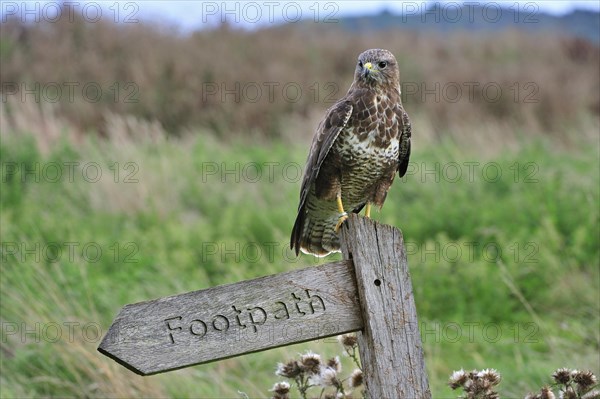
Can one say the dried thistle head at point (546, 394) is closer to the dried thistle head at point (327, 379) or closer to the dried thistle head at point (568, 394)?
the dried thistle head at point (568, 394)

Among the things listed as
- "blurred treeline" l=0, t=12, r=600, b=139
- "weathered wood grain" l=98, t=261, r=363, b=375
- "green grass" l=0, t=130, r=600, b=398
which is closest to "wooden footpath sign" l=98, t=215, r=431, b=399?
"weathered wood grain" l=98, t=261, r=363, b=375

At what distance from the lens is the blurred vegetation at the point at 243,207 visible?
488 cm

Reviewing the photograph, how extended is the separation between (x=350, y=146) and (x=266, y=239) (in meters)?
3.68

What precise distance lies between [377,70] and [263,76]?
10.7 meters

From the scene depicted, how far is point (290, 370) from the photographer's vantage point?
300cm

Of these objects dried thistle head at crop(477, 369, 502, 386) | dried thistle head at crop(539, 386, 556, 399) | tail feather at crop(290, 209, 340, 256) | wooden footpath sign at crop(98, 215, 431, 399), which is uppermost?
wooden footpath sign at crop(98, 215, 431, 399)

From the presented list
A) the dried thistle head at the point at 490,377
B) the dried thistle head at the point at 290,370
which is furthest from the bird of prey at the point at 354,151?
the dried thistle head at the point at 490,377

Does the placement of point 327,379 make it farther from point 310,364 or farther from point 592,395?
point 592,395

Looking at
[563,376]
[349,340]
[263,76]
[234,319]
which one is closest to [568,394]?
[563,376]

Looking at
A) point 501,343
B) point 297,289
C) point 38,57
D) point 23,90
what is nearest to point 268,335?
point 297,289

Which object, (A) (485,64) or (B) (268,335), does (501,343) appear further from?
(A) (485,64)

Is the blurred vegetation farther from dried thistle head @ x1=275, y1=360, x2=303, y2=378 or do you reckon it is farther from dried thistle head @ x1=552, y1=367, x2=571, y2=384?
dried thistle head @ x1=552, y1=367, x2=571, y2=384

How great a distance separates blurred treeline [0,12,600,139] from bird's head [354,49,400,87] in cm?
745

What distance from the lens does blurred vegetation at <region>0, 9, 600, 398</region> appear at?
192 inches
